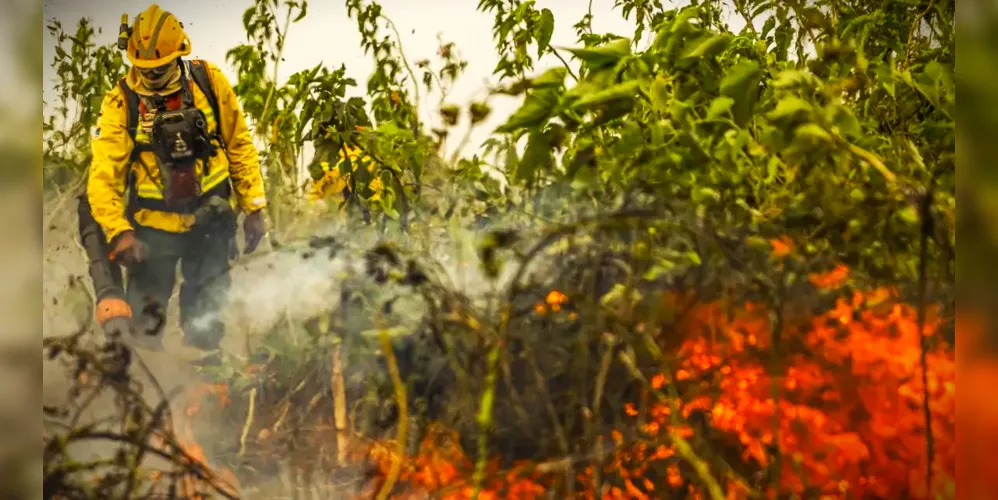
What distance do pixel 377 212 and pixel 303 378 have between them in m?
0.29

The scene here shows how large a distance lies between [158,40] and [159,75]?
6 centimetres

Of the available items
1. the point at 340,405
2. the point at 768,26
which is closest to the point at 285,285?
the point at 340,405

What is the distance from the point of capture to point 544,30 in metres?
1.13

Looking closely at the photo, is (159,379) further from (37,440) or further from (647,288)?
(647,288)

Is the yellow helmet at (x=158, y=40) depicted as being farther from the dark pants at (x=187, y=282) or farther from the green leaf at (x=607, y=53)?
the green leaf at (x=607, y=53)

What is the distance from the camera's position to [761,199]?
1067 millimetres

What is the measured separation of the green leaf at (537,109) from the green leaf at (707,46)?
7.1 inches

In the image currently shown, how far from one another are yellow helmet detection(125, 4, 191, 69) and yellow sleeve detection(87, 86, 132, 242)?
0.24 feet

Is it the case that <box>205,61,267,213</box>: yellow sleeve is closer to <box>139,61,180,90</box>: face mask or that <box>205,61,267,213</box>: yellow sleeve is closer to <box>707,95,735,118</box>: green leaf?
<box>139,61,180,90</box>: face mask

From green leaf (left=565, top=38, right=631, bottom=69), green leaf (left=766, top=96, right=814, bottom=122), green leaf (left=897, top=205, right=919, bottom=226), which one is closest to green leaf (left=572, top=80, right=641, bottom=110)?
green leaf (left=565, top=38, right=631, bottom=69)

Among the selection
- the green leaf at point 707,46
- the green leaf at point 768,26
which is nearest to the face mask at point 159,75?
the green leaf at point 707,46

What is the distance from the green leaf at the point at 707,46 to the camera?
37.8 inches

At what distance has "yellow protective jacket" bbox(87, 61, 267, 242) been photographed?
122 centimetres

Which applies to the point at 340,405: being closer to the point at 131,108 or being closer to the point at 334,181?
the point at 334,181
